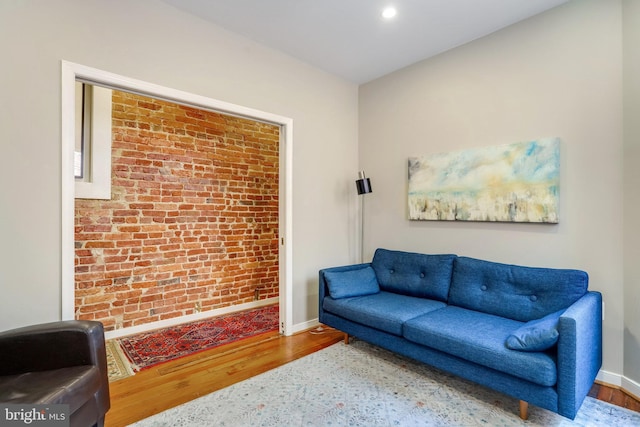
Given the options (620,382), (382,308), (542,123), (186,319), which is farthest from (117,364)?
(542,123)

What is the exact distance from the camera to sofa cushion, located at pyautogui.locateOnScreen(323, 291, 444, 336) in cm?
240

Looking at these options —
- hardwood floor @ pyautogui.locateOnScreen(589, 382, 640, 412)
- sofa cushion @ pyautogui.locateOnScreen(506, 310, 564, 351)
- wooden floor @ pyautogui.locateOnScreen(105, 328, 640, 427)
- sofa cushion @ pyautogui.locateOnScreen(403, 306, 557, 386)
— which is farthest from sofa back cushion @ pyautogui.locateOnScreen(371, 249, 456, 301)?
hardwood floor @ pyautogui.locateOnScreen(589, 382, 640, 412)

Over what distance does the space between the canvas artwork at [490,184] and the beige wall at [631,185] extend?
388 mm

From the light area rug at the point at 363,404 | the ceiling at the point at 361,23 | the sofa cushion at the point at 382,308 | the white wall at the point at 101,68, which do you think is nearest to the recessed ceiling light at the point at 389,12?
the ceiling at the point at 361,23

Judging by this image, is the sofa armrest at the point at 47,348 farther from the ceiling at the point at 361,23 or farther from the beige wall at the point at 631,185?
the beige wall at the point at 631,185

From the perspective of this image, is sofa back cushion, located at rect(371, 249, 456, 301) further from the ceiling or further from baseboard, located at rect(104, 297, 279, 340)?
the ceiling

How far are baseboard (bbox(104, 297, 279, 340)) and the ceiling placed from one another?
2997 millimetres

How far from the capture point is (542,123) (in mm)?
2471

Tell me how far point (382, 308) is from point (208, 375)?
1436 millimetres

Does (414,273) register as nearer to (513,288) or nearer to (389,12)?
(513,288)

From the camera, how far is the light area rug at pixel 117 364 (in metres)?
2.37

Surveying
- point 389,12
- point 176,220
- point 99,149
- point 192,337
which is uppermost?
point 389,12

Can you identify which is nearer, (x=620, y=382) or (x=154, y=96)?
(x=620, y=382)

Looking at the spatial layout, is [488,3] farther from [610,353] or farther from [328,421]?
[328,421]
